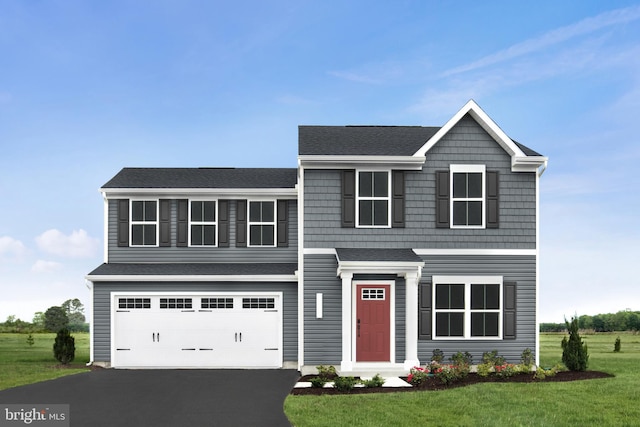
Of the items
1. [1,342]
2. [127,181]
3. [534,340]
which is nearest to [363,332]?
[534,340]

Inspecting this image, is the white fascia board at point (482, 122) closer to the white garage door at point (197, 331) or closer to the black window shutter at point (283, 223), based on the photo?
the black window shutter at point (283, 223)

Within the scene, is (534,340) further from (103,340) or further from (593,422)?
(103,340)

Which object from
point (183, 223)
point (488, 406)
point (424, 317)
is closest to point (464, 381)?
point (424, 317)

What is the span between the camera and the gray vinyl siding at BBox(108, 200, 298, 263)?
21016mm

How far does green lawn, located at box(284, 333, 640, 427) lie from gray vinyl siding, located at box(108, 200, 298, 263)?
776cm

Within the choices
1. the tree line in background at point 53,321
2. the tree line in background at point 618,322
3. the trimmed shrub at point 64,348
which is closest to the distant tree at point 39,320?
the tree line in background at point 53,321

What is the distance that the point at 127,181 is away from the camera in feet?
71.1

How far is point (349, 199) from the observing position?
58.4 feet

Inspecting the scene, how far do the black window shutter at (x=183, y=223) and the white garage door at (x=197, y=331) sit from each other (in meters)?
2.13

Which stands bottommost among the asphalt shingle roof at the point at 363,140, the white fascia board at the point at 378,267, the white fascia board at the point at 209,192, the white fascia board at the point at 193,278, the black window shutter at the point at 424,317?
the black window shutter at the point at 424,317

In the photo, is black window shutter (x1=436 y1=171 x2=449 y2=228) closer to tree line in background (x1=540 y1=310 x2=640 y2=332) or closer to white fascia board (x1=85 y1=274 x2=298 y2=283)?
white fascia board (x1=85 y1=274 x2=298 y2=283)

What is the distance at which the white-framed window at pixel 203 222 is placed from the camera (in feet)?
69.1

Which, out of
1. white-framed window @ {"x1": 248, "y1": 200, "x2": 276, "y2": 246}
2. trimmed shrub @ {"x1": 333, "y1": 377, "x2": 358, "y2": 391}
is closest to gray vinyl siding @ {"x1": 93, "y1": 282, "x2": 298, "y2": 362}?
white-framed window @ {"x1": 248, "y1": 200, "x2": 276, "y2": 246}

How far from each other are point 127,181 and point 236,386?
9.57m
